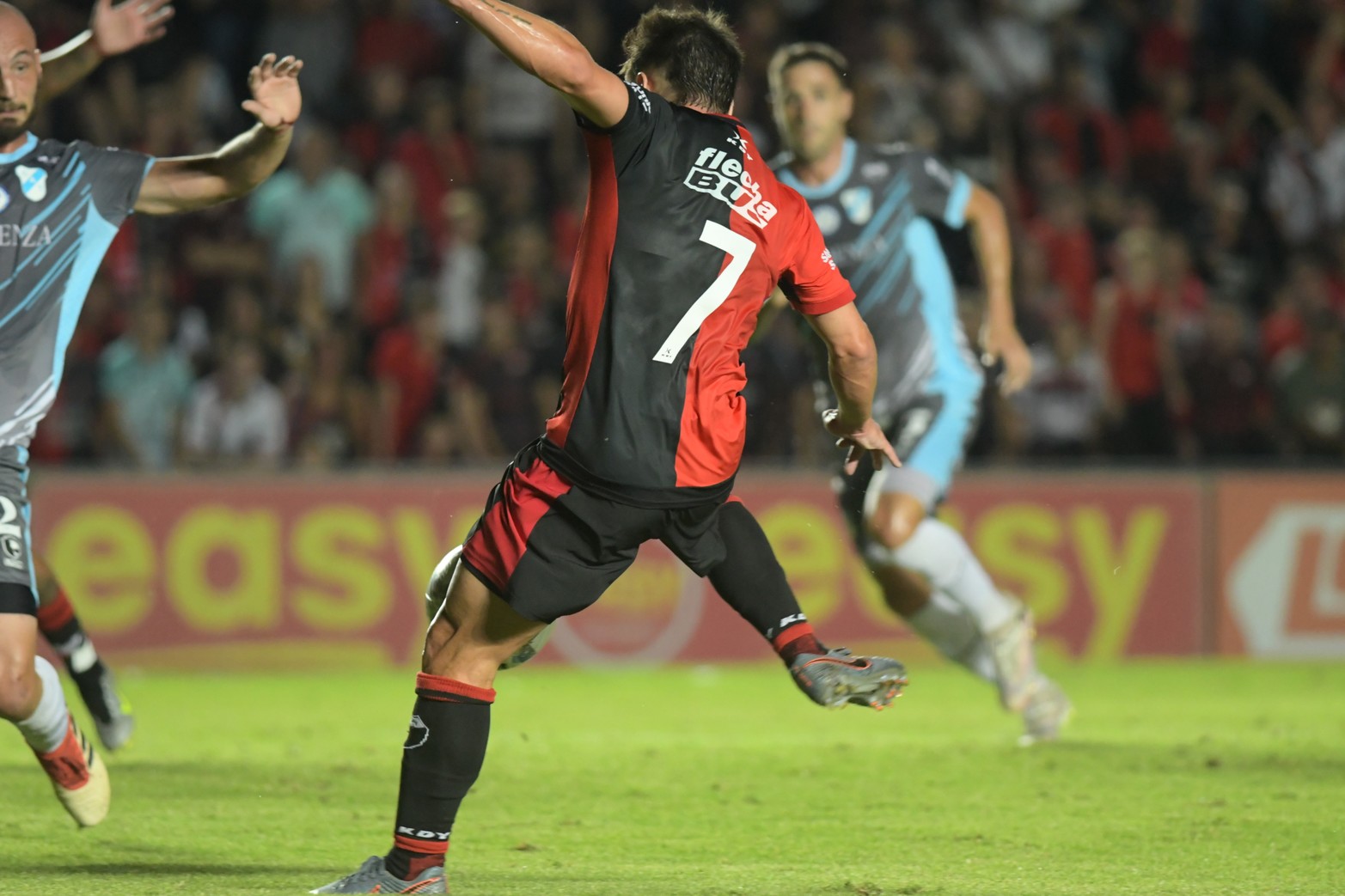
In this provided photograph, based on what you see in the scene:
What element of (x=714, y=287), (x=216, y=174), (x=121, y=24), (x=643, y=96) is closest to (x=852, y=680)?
(x=714, y=287)

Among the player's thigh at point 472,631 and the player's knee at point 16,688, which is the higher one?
the player's thigh at point 472,631

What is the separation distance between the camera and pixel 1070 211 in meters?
13.9

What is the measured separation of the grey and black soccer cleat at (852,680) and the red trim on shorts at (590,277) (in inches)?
35.5

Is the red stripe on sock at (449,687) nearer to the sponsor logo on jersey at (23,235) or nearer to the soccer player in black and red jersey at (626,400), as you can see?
the soccer player in black and red jersey at (626,400)

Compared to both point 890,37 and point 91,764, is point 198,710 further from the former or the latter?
point 890,37

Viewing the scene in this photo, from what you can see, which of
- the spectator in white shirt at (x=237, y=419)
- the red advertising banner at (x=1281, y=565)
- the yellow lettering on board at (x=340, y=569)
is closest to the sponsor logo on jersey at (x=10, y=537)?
the yellow lettering on board at (x=340, y=569)

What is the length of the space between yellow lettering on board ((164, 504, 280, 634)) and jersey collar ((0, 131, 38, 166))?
20.6ft

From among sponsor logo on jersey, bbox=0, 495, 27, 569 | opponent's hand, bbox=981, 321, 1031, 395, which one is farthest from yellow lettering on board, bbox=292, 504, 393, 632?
sponsor logo on jersey, bbox=0, 495, 27, 569

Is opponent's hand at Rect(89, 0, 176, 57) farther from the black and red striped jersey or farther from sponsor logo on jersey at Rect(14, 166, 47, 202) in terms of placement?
the black and red striped jersey

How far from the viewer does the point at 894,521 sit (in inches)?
293

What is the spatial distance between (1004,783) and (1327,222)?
9.31 metres

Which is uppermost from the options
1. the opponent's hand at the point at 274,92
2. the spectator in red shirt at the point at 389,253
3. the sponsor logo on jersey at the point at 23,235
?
the opponent's hand at the point at 274,92

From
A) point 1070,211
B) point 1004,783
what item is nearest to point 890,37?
point 1070,211

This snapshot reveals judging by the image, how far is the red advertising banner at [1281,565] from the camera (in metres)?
12.1
